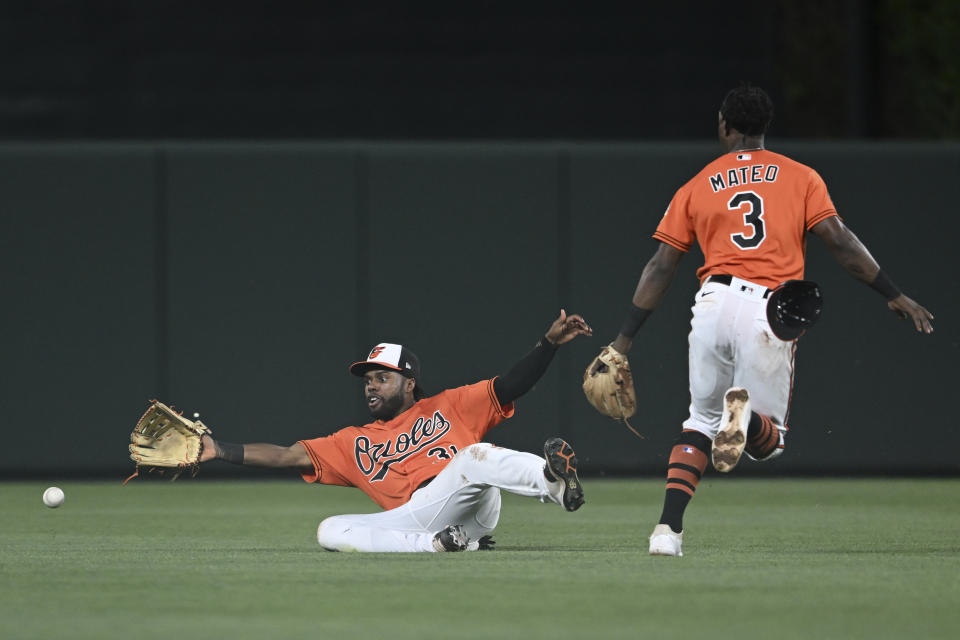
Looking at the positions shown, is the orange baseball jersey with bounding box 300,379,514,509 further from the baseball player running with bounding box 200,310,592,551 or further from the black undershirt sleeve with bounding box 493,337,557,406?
the black undershirt sleeve with bounding box 493,337,557,406

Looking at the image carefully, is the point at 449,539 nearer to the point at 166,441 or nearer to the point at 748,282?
the point at 166,441

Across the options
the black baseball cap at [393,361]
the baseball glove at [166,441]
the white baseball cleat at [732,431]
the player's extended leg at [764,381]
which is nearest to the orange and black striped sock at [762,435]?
the player's extended leg at [764,381]

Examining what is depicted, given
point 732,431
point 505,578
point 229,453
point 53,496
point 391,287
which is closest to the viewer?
point 505,578

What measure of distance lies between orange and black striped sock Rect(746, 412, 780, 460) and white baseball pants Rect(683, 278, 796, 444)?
59mm

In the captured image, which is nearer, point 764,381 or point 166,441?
point 764,381

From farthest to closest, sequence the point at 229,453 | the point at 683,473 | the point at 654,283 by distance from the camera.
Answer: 1. the point at 229,453
2. the point at 654,283
3. the point at 683,473

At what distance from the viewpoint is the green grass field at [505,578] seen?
4.58 metres

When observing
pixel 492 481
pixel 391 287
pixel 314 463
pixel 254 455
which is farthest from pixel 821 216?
pixel 391 287

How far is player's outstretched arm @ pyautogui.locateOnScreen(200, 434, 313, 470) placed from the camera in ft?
22.2

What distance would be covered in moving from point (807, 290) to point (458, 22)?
8007mm

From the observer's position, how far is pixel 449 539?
6594 mm

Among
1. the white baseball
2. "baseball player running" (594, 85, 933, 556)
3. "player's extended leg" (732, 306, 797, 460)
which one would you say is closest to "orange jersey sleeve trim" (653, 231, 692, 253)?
"baseball player running" (594, 85, 933, 556)

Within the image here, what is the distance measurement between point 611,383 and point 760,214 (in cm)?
97

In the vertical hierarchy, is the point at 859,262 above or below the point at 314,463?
above
